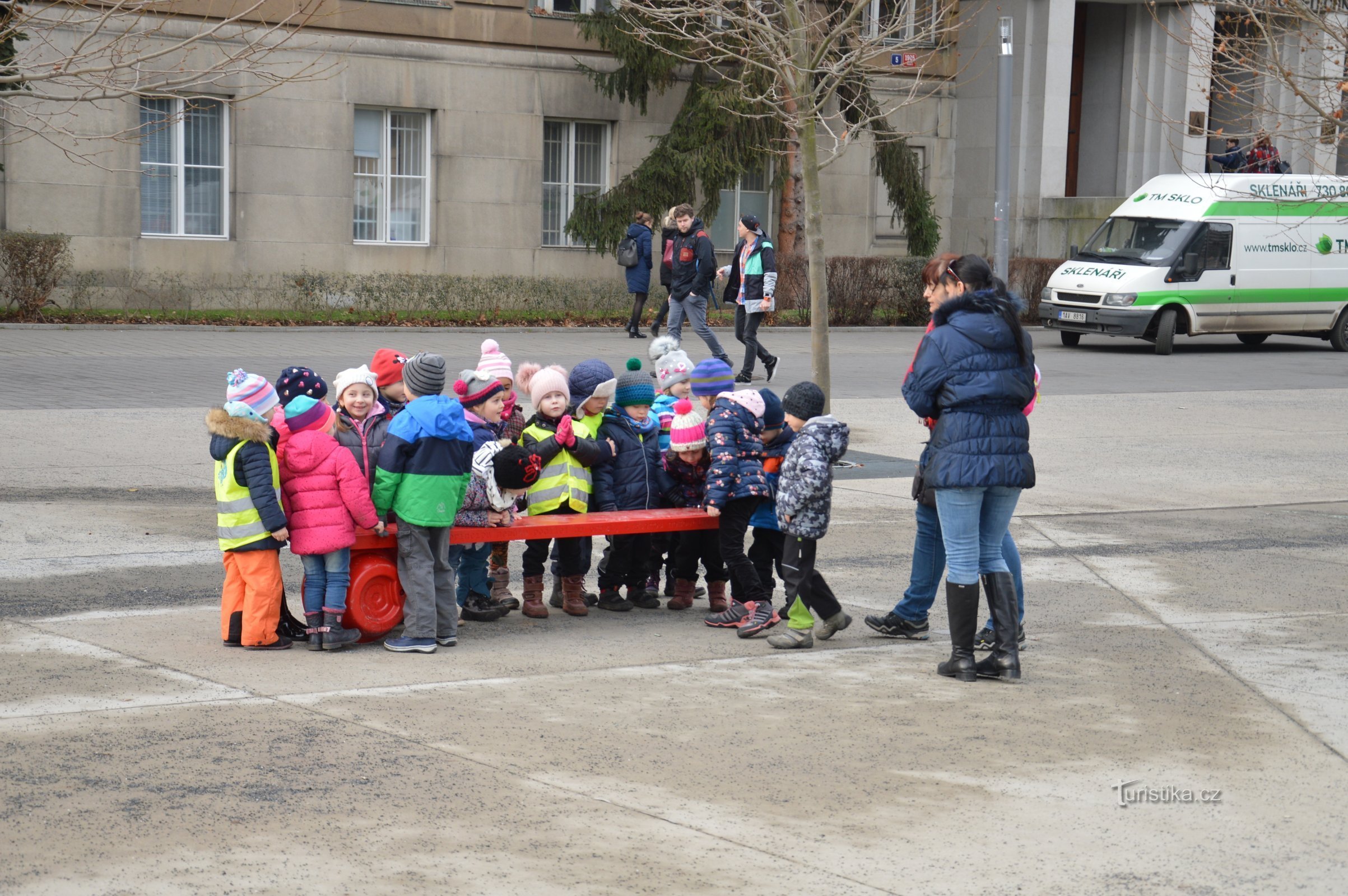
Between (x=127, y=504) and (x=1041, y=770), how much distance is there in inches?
257

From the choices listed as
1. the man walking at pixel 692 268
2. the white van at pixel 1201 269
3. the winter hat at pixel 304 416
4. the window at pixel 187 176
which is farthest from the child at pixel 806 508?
the window at pixel 187 176

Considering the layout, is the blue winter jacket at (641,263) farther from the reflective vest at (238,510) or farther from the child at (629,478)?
the reflective vest at (238,510)

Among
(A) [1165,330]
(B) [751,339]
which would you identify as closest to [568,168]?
(A) [1165,330]

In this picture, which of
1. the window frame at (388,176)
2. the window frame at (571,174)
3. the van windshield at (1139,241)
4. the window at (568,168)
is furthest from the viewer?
the window at (568,168)

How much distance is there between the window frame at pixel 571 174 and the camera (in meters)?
29.1

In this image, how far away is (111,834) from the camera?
14.2 ft

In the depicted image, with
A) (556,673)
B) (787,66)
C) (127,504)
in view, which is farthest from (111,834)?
(787,66)

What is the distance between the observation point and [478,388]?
23.7ft

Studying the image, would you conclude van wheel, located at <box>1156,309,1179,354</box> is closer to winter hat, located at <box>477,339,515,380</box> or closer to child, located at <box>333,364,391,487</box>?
winter hat, located at <box>477,339,515,380</box>

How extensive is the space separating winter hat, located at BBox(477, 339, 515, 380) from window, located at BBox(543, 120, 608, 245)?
71.7ft

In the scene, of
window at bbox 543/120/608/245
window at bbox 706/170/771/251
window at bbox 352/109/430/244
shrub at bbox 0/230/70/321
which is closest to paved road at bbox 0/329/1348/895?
shrub at bbox 0/230/70/321

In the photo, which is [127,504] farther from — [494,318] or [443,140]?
[443,140]

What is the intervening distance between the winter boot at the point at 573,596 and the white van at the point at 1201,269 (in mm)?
17523

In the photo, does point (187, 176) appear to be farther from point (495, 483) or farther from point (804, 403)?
point (804, 403)
